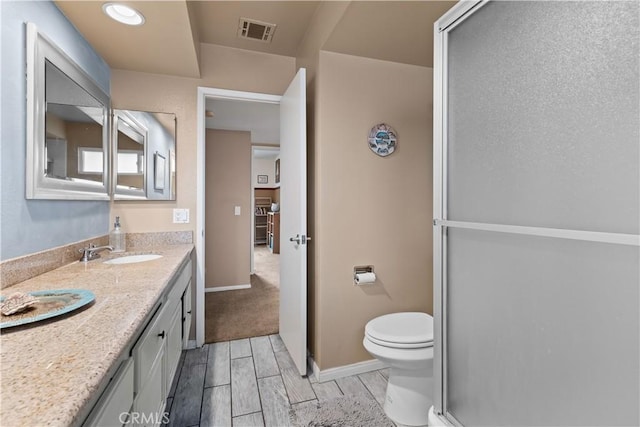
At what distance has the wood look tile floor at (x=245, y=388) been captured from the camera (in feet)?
5.45

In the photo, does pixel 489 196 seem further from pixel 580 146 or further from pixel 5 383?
pixel 5 383

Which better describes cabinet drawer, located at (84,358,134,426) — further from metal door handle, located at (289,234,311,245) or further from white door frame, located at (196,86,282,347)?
white door frame, located at (196,86,282,347)

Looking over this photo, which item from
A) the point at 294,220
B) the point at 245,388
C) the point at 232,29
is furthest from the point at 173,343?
the point at 232,29

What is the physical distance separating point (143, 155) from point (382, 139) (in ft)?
5.96

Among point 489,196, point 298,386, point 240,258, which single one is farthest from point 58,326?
point 240,258

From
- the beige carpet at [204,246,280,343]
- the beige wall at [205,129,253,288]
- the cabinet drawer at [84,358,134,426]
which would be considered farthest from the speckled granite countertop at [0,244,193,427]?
the beige wall at [205,129,253,288]

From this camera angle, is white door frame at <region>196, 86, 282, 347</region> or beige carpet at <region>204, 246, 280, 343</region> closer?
white door frame at <region>196, 86, 282, 347</region>

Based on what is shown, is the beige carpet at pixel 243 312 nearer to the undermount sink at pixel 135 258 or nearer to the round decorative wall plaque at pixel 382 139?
the undermount sink at pixel 135 258

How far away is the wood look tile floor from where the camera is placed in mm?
1661

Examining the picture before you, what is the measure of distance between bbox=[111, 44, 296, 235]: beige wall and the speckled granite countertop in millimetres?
1129

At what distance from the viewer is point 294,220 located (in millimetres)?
2133

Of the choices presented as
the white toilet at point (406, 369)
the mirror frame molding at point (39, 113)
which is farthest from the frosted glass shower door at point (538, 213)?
the mirror frame molding at point (39, 113)

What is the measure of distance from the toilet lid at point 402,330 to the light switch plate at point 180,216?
162 centimetres

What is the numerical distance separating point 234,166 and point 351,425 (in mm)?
3457
